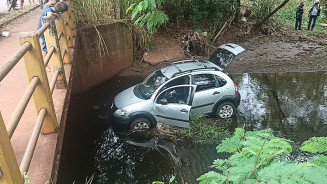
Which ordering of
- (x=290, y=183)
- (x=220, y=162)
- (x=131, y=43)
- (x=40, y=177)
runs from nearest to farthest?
(x=290, y=183) → (x=220, y=162) → (x=40, y=177) → (x=131, y=43)

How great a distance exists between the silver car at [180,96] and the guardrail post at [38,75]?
3.82 meters

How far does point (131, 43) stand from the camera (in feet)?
37.4

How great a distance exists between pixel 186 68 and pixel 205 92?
2.90 feet

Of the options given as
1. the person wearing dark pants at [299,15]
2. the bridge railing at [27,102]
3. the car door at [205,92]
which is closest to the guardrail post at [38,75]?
the bridge railing at [27,102]

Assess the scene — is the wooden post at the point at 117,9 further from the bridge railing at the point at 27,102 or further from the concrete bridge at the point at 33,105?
the bridge railing at the point at 27,102

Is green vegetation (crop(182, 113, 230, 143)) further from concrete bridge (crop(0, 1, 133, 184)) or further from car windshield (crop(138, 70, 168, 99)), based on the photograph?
concrete bridge (crop(0, 1, 133, 184))

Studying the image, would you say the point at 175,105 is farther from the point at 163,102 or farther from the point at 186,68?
the point at 186,68

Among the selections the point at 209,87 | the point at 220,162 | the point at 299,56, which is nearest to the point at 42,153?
the point at 220,162

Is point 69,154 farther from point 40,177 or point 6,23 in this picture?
point 6,23

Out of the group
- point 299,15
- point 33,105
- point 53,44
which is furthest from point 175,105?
point 299,15

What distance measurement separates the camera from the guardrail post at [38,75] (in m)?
2.70

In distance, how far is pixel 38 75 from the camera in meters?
2.83

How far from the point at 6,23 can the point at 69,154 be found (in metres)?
6.37

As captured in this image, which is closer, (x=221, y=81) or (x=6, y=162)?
(x=6, y=162)
